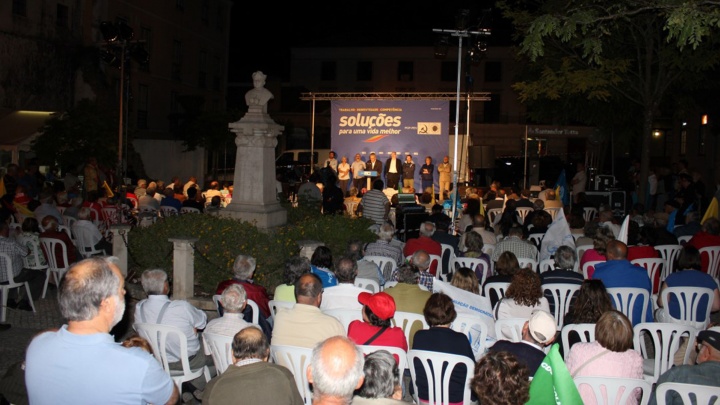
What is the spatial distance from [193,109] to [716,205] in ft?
85.9

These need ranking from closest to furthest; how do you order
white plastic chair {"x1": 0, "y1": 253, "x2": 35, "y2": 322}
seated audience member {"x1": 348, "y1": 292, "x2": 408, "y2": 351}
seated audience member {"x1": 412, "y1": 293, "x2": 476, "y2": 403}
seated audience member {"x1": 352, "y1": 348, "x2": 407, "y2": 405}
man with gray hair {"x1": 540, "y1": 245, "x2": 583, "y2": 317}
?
seated audience member {"x1": 352, "y1": 348, "x2": 407, "y2": 405} → seated audience member {"x1": 412, "y1": 293, "x2": 476, "y2": 403} → seated audience member {"x1": 348, "y1": 292, "x2": 408, "y2": 351} → man with gray hair {"x1": 540, "y1": 245, "x2": 583, "y2": 317} → white plastic chair {"x1": 0, "y1": 253, "x2": 35, "y2": 322}

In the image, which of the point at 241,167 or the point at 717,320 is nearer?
the point at 717,320

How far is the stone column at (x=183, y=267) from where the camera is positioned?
9.23 meters

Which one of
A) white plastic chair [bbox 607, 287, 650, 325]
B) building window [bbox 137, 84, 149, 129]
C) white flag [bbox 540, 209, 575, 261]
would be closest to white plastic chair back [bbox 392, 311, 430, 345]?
white plastic chair [bbox 607, 287, 650, 325]

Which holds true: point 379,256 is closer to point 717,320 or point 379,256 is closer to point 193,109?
point 717,320

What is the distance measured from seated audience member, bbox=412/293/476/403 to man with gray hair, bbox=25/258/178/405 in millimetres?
2246

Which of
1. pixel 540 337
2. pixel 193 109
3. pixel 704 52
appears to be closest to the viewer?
pixel 540 337

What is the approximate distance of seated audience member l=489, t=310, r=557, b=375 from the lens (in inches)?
187

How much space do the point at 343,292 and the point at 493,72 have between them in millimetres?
44918

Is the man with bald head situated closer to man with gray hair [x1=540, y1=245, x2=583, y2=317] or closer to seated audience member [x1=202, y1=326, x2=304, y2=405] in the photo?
man with gray hair [x1=540, y1=245, x2=583, y2=317]

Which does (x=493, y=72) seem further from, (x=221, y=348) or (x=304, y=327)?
(x=221, y=348)

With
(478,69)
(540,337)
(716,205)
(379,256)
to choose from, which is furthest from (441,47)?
(478,69)

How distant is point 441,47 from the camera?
15578 millimetres

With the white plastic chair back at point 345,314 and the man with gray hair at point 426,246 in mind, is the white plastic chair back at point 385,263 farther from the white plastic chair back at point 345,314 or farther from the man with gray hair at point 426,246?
the white plastic chair back at point 345,314
